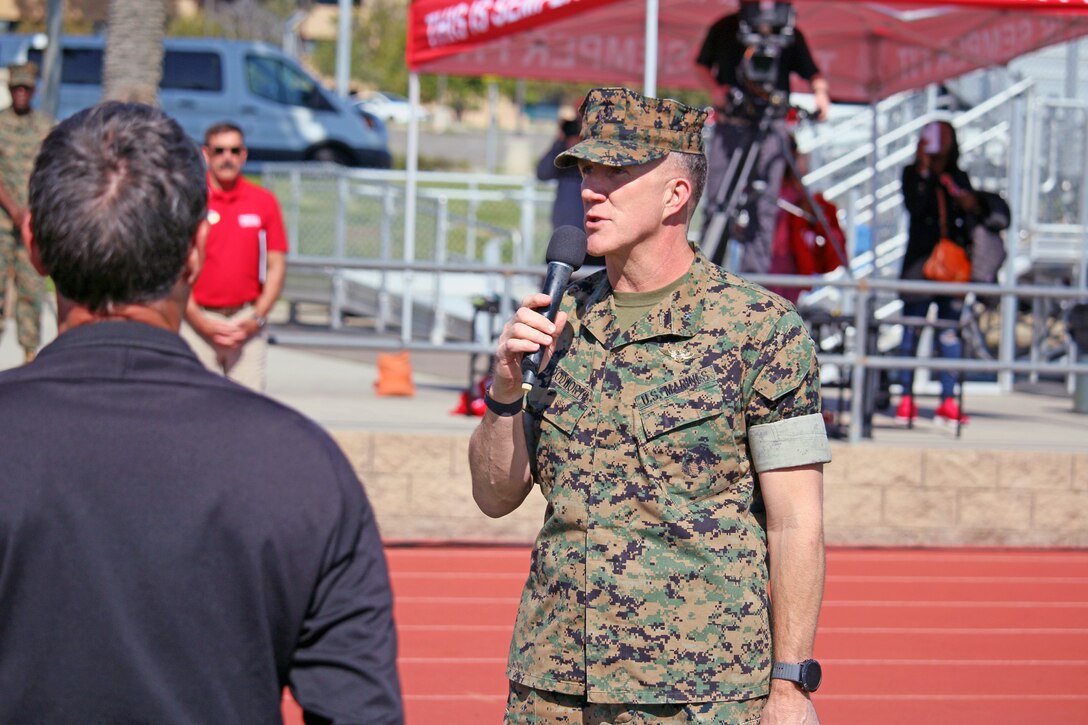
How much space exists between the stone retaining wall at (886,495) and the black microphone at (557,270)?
5255mm

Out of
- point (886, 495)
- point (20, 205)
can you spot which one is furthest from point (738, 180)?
point (20, 205)

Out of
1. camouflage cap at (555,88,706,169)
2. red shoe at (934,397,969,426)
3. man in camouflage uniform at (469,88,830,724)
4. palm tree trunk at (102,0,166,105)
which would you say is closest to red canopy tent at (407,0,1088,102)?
red shoe at (934,397,969,426)

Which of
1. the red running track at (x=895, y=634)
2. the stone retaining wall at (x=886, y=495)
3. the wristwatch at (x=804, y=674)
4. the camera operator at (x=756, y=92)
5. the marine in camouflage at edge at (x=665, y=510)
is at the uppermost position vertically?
the camera operator at (x=756, y=92)

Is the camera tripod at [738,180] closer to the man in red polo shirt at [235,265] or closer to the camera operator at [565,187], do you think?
the camera operator at [565,187]

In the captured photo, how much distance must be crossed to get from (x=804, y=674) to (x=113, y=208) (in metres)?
1.68

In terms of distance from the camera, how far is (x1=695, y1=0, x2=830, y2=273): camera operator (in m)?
8.88

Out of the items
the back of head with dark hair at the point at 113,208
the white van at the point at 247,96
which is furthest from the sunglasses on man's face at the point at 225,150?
the white van at the point at 247,96

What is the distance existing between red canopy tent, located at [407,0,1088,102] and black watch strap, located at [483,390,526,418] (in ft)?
20.8

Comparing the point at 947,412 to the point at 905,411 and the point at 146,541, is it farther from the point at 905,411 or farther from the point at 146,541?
the point at 146,541

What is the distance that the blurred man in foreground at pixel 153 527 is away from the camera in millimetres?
1869

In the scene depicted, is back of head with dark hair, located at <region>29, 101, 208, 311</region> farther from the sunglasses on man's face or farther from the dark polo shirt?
the sunglasses on man's face

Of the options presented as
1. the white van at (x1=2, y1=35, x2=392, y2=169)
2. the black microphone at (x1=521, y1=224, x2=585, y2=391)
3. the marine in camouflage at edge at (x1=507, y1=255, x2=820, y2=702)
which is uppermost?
the white van at (x1=2, y1=35, x2=392, y2=169)

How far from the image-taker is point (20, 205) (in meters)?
10.3

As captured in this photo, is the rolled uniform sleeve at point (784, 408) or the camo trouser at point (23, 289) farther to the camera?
the camo trouser at point (23, 289)
